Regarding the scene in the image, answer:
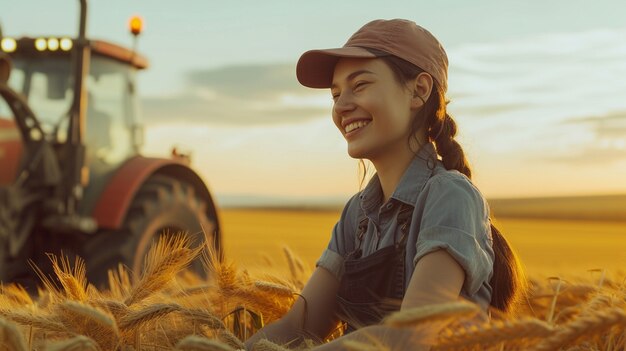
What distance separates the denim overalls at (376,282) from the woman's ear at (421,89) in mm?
266

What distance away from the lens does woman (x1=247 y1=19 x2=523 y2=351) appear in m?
1.96

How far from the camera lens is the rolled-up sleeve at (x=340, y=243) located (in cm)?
228

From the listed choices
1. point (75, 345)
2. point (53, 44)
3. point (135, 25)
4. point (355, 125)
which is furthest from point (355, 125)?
point (53, 44)

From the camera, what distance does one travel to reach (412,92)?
82.0 inches

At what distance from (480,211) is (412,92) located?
37 cm

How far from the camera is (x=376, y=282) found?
6.71 feet

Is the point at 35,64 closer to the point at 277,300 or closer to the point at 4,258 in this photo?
the point at 4,258

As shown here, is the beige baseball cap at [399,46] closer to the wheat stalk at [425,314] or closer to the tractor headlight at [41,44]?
the wheat stalk at [425,314]

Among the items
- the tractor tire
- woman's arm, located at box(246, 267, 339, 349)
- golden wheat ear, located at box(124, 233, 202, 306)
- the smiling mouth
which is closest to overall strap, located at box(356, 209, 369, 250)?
woman's arm, located at box(246, 267, 339, 349)

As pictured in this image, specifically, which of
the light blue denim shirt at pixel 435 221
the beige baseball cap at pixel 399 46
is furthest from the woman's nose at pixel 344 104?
the light blue denim shirt at pixel 435 221

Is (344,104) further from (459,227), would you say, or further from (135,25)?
(135,25)

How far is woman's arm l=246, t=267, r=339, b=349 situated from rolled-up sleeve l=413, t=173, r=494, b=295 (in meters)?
0.47

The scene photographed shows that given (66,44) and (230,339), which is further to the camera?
(66,44)

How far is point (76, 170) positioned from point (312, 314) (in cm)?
298
